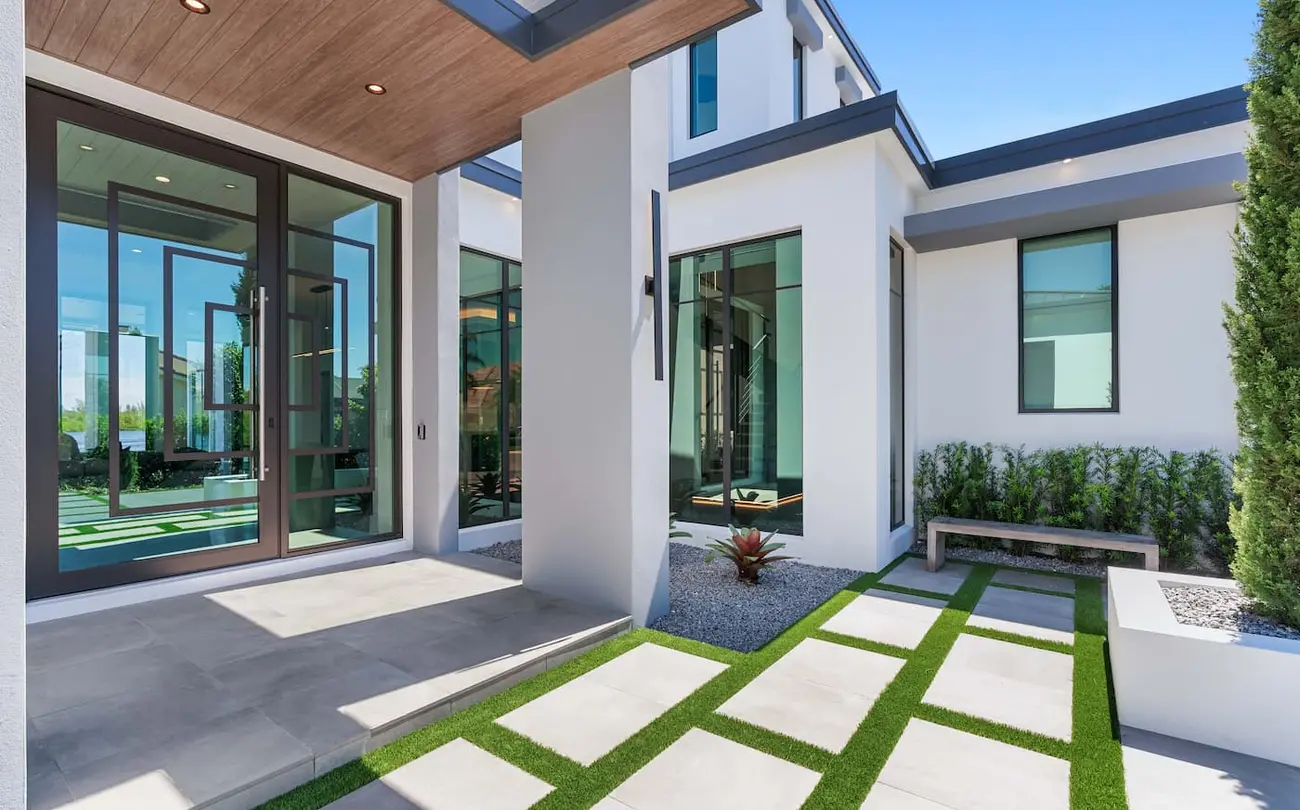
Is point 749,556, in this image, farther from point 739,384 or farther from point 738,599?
point 739,384

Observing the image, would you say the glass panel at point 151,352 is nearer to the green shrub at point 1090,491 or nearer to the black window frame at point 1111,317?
the green shrub at point 1090,491

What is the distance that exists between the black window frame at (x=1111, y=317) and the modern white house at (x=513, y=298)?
0.13 feet

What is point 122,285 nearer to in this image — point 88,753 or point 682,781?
point 88,753

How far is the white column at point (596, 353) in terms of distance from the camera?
12.5ft

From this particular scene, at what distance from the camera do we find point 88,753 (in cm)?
213

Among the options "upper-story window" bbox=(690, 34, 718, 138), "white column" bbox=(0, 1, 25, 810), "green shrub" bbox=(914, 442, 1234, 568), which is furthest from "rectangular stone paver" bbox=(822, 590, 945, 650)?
"upper-story window" bbox=(690, 34, 718, 138)

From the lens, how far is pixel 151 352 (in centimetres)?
397

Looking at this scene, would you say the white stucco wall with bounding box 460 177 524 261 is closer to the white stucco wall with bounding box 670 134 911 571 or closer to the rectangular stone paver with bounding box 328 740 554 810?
the white stucco wall with bounding box 670 134 911 571

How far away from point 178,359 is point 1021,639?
5835mm

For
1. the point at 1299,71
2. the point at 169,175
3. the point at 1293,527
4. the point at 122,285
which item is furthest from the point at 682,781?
the point at 169,175

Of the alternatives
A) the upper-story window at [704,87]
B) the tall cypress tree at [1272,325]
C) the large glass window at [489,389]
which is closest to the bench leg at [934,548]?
the tall cypress tree at [1272,325]

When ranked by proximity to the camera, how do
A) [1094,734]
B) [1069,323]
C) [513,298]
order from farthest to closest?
1. [513,298]
2. [1069,323]
3. [1094,734]

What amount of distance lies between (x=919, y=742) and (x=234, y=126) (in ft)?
18.7

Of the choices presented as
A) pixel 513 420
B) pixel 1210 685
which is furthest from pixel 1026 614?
pixel 513 420
